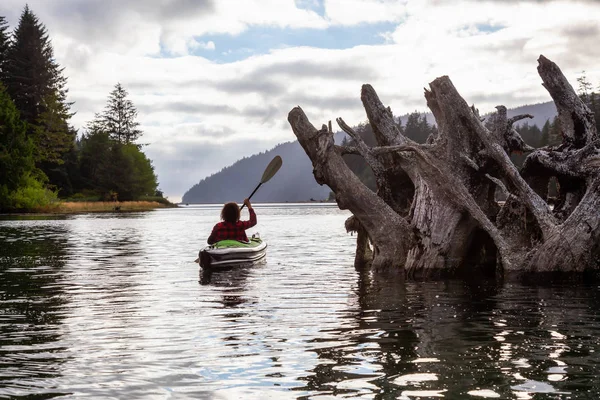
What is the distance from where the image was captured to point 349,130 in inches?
727

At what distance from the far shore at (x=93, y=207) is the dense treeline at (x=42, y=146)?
109 cm

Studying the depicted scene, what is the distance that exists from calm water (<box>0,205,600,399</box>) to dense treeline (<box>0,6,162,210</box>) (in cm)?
5201

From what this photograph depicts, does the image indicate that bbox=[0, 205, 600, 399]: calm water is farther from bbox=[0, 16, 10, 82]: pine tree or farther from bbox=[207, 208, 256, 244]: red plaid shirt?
bbox=[0, 16, 10, 82]: pine tree

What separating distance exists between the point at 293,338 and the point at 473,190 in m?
9.27

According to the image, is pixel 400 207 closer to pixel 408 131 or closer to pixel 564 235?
pixel 564 235

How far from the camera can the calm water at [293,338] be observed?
6801 millimetres

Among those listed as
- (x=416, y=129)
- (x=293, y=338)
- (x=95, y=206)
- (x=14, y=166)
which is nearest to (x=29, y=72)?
(x=95, y=206)

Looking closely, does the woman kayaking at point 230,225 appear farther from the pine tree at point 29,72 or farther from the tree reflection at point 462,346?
the pine tree at point 29,72

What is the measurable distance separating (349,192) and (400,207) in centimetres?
221

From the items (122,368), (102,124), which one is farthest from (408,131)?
(122,368)

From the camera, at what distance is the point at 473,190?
677 inches

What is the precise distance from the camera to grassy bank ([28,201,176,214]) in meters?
74.2

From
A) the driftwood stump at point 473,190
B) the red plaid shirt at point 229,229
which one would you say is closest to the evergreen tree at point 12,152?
the red plaid shirt at point 229,229

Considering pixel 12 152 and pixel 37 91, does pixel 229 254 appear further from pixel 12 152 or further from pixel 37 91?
pixel 37 91
